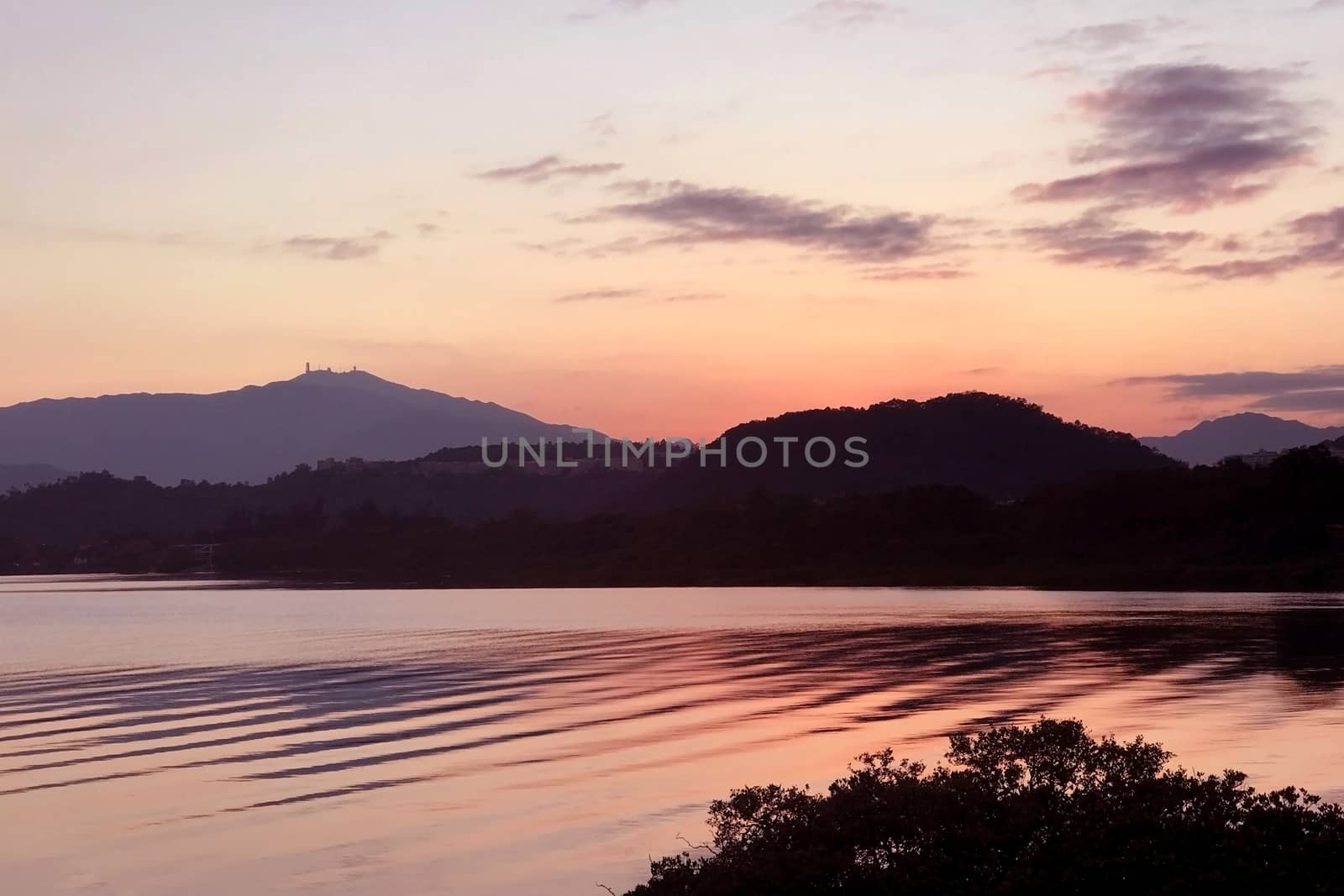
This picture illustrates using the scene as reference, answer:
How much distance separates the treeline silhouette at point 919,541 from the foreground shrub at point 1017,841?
8233 centimetres

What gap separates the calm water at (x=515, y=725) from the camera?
18703mm

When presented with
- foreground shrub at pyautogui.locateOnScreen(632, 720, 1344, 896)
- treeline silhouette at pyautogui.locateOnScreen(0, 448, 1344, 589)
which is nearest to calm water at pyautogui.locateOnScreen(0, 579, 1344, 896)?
foreground shrub at pyautogui.locateOnScreen(632, 720, 1344, 896)

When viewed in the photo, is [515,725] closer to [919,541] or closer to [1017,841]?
[1017,841]

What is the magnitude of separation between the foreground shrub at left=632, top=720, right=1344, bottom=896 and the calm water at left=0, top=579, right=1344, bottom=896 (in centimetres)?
358

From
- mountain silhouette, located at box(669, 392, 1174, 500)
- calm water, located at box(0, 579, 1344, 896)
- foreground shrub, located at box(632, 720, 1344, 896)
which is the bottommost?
calm water, located at box(0, 579, 1344, 896)

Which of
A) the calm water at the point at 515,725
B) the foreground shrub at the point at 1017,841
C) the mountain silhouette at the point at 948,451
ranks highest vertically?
the mountain silhouette at the point at 948,451

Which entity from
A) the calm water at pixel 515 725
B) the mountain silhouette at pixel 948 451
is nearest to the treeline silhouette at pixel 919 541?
the mountain silhouette at pixel 948 451

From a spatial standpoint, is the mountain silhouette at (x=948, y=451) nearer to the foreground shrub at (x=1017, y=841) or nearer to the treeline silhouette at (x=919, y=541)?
the treeline silhouette at (x=919, y=541)

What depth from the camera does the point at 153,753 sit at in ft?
87.6

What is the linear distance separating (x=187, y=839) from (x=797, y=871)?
9.56 meters

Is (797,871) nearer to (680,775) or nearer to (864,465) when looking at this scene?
(680,775)

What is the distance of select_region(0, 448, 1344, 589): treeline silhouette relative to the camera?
102m

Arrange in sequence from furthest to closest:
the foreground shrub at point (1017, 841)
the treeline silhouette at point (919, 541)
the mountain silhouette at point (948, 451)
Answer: the mountain silhouette at point (948, 451) < the treeline silhouette at point (919, 541) < the foreground shrub at point (1017, 841)

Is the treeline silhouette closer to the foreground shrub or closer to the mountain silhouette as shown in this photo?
the mountain silhouette
